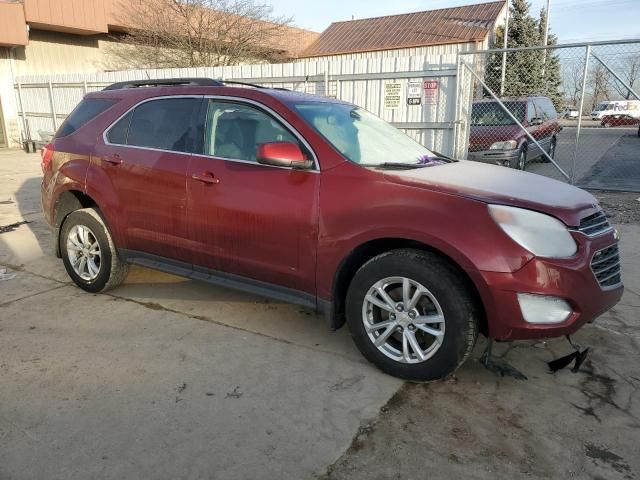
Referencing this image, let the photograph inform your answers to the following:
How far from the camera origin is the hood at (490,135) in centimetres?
1054

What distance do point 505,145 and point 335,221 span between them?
8.38 meters

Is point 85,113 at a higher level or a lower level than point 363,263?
higher

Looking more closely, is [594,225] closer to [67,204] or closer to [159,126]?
[159,126]

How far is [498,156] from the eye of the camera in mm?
10328

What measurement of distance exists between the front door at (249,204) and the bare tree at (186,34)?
1829 cm

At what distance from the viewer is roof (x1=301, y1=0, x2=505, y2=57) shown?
29.0 metres

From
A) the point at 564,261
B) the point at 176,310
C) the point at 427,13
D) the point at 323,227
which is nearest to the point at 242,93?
the point at 323,227

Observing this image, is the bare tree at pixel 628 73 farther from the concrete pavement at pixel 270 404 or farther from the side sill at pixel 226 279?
the side sill at pixel 226 279

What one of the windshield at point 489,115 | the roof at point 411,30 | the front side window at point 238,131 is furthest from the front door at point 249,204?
the roof at point 411,30

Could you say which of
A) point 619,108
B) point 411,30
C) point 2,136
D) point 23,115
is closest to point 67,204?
point 23,115

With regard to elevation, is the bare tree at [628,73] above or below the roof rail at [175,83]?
above

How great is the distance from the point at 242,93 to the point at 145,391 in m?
2.11

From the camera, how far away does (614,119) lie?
2645 cm

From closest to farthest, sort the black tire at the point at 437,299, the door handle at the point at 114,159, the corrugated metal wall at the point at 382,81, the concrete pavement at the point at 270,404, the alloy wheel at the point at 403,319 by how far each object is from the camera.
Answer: the concrete pavement at the point at 270,404, the black tire at the point at 437,299, the alloy wheel at the point at 403,319, the door handle at the point at 114,159, the corrugated metal wall at the point at 382,81
